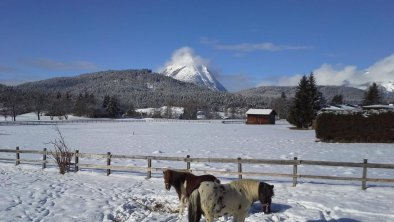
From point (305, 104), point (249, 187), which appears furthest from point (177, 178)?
point (305, 104)

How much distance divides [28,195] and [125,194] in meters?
3.16

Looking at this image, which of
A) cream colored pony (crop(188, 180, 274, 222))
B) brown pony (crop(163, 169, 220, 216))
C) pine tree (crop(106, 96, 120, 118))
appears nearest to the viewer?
cream colored pony (crop(188, 180, 274, 222))

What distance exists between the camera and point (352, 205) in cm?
1047

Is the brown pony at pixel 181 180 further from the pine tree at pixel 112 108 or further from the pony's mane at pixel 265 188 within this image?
the pine tree at pixel 112 108

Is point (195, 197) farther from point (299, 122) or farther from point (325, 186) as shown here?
point (299, 122)

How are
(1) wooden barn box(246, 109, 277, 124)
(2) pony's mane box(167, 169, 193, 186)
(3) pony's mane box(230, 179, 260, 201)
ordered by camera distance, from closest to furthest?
(3) pony's mane box(230, 179, 260, 201)
(2) pony's mane box(167, 169, 193, 186)
(1) wooden barn box(246, 109, 277, 124)

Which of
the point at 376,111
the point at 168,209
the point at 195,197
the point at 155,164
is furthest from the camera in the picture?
the point at 376,111

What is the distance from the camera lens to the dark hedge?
3098 centimetres

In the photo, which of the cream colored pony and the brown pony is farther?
the brown pony

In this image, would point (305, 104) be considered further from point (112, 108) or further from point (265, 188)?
point (112, 108)

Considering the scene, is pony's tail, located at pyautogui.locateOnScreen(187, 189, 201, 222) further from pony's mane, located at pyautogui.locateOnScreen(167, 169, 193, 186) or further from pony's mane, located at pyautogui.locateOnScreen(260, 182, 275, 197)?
pony's mane, located at pyautogui.locateOnScreen(167, 169, 193, 186)

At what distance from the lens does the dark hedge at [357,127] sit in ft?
102

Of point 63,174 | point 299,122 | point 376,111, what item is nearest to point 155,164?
point 63,174

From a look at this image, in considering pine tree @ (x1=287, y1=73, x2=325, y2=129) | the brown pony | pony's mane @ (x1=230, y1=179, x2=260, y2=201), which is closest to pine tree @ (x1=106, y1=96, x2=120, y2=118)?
pine tree @ (x1=287, y1=73, x2=325, y2=129)
